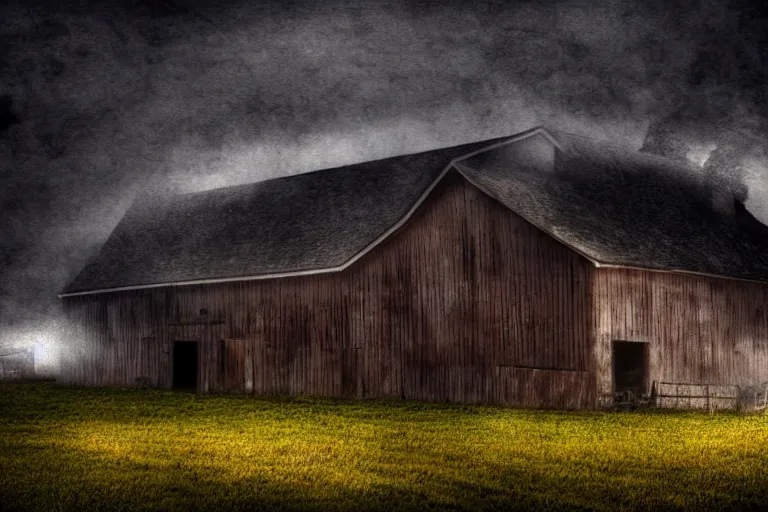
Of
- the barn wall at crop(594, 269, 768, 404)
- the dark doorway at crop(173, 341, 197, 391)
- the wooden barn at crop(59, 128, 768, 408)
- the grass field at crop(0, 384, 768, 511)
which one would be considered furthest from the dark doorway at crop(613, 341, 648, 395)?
the dark doorway at crop(173, 341, 197, 391)

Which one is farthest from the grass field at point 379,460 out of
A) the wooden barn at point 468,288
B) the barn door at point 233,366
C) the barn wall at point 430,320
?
the barn door at point 233,366

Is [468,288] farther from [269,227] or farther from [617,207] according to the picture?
[269,227]

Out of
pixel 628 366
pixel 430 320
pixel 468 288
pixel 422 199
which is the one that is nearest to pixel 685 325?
pixel 628 366

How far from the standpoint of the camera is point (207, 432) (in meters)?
18.6

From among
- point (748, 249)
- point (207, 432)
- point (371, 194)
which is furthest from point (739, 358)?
point (207, 432)

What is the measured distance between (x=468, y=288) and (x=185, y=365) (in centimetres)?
1516

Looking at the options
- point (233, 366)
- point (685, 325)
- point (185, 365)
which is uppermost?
point (685, 325)

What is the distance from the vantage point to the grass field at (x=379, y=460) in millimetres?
11164

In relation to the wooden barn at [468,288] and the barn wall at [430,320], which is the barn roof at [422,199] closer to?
the wooden barn at [468,288]

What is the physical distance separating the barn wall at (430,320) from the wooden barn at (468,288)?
0.05 meters

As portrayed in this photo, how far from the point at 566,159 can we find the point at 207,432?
56.7 ft

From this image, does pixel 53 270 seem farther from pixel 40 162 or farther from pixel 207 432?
pixel 207 432

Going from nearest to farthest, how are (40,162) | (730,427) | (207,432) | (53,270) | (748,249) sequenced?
(207,432)
(730,427)
(748,249)
(53,270)
(40,162)

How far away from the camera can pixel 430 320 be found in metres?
27.8
